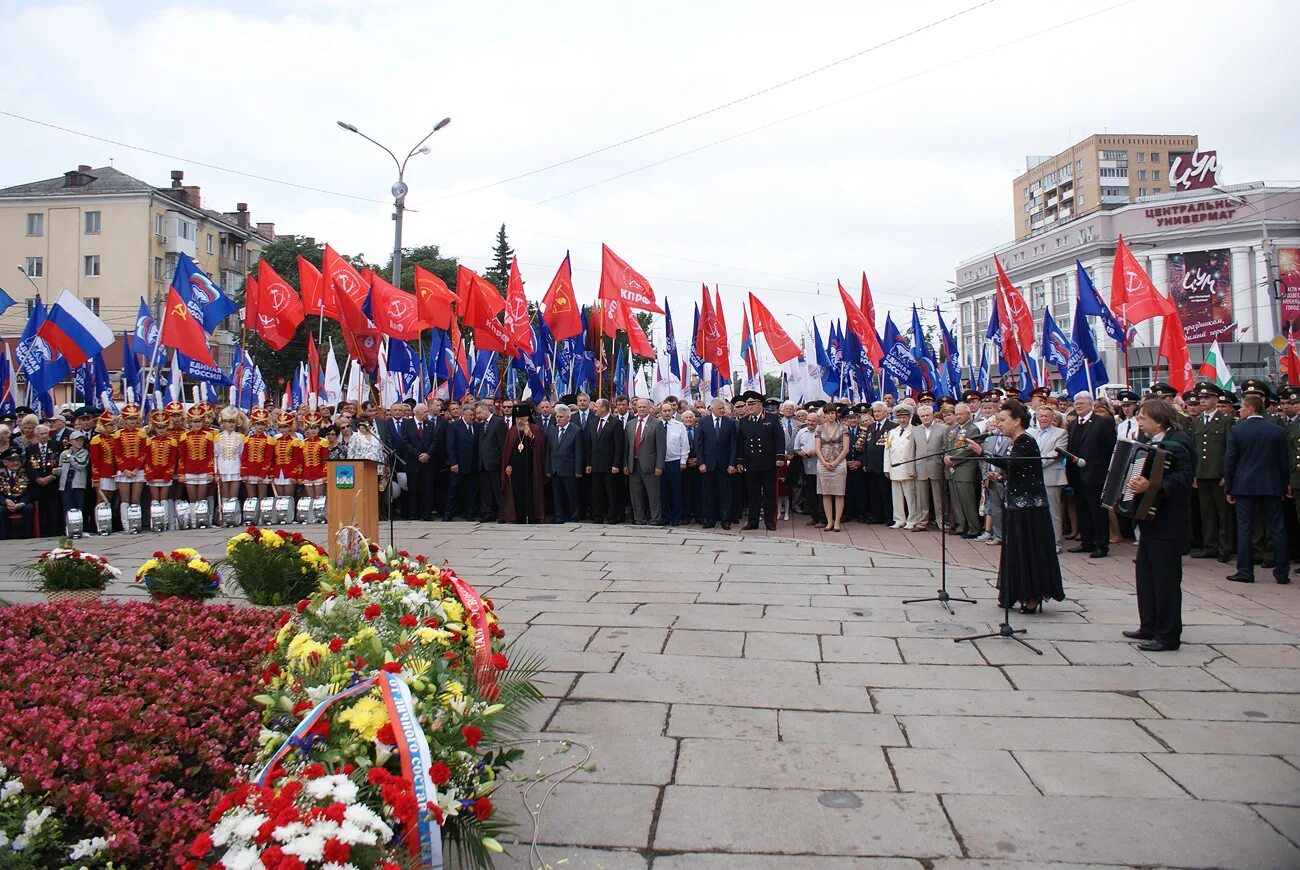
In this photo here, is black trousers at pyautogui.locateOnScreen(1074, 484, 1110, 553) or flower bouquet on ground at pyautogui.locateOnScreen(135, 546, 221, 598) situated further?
black trousers at pyautogui.locateOnScreen(1074, 484, 1110, 553)

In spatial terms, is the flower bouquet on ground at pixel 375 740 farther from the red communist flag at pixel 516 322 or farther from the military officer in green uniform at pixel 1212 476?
the red communist flag at pixel 516 322

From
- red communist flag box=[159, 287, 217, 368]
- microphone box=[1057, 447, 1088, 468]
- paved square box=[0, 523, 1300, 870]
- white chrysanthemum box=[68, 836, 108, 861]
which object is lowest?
paved square box=[0, 523, 1300, 870]

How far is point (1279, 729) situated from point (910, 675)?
1892mm

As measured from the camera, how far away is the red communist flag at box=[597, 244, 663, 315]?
15727 mm

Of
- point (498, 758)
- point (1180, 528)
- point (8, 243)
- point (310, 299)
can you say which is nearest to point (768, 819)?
point (498, 758)

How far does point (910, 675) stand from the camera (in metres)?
5.66

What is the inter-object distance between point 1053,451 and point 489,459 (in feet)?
26.8

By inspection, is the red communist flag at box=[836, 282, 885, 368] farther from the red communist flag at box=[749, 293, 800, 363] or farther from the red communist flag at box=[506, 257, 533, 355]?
the red communist flag at box=[506, 257, 533, 355]

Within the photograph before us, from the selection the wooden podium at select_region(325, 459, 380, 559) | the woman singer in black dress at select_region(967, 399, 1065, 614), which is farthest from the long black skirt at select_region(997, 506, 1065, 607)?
the wooden podium at select_region(325, 459, 380, 559)

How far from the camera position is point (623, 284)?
1587 cm

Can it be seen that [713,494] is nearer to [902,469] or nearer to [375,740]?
[902,469]

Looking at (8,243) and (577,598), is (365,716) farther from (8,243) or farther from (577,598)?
(8,243)

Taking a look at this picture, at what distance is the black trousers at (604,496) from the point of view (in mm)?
14219

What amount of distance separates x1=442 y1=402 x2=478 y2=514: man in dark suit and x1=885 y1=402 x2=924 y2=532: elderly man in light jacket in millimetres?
6508
